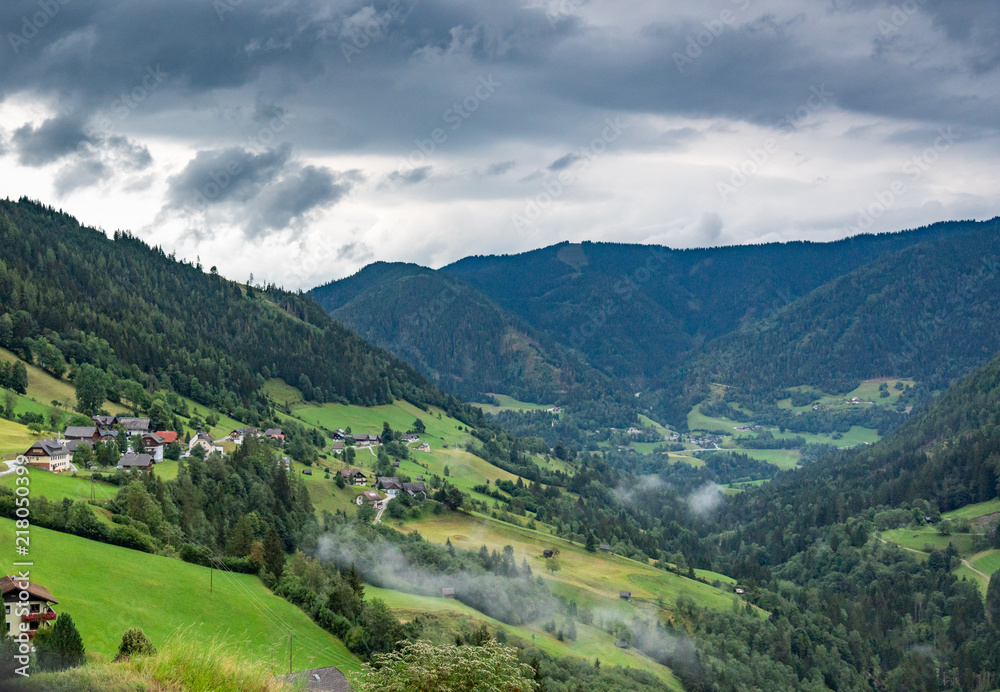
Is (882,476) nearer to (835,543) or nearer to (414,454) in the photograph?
(835,543)

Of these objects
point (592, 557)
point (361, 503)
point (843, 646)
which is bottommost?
point (843, 646)

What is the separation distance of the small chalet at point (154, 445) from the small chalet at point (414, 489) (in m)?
40.4

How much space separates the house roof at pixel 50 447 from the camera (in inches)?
2692

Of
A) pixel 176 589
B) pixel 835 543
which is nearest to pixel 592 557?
pixel 835 543

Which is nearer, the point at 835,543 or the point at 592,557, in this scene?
the point at 592,557

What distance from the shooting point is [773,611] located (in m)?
115

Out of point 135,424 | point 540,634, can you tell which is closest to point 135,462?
point 135,424

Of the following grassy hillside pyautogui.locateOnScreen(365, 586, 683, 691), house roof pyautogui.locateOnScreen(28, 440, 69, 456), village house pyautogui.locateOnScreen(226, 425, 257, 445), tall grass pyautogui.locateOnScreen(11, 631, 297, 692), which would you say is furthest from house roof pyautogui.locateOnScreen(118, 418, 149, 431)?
tall grass pyautogui.locateOnScreen(11, 631, 297, 692)

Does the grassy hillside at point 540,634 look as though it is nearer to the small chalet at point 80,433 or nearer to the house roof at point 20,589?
the house roof at point 20,589

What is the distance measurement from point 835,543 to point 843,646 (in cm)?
5134

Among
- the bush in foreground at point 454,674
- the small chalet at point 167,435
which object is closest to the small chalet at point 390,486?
the small chalet at point 167,435

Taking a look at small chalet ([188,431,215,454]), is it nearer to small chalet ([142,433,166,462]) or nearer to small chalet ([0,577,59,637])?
small chalet ([142,433,166,462])

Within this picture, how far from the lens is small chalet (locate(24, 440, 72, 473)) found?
67.4 m

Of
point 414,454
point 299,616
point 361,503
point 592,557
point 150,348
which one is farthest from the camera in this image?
point 414,454
